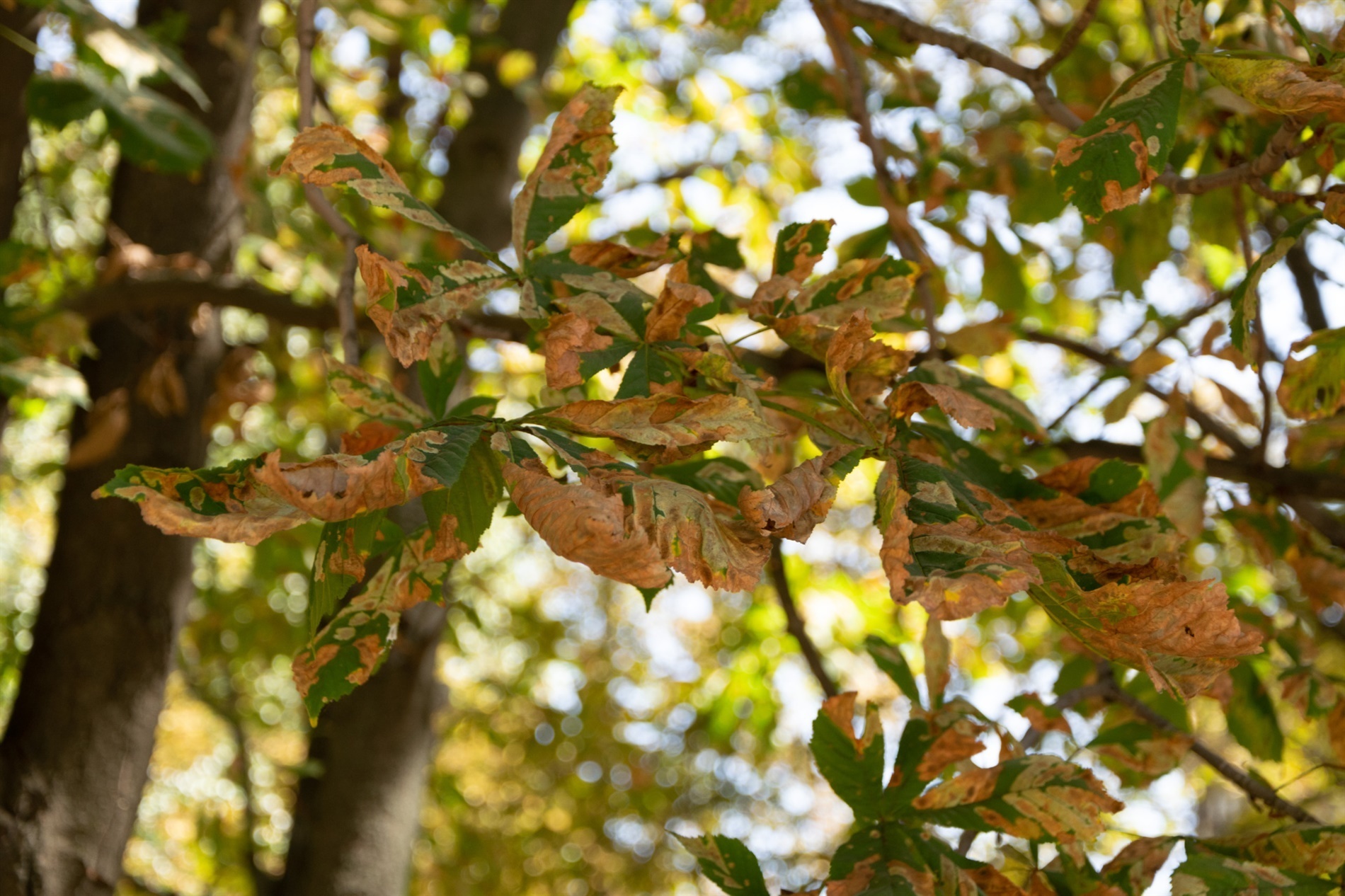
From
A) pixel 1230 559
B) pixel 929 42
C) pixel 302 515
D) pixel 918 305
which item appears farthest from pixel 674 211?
pixel 302 515

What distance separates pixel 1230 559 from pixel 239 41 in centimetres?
337

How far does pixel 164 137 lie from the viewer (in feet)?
5.73

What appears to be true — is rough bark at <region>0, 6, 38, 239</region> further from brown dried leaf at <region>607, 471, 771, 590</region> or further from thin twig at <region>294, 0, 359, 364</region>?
brown dried leaf at <region>607, 471, 771, 590</region>

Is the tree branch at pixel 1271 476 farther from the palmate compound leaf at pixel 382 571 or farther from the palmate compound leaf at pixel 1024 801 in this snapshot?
the palmate compound leaf at pixel 382 571

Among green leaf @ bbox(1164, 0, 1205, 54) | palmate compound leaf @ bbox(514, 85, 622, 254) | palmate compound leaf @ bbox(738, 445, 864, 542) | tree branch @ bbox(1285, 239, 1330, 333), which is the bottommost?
palmate compound leaf @ bbox(738, 445, 864, 542)

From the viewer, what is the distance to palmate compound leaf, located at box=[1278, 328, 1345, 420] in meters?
0.99

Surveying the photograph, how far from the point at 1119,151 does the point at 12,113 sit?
6.88 ft

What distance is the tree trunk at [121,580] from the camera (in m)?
1.67

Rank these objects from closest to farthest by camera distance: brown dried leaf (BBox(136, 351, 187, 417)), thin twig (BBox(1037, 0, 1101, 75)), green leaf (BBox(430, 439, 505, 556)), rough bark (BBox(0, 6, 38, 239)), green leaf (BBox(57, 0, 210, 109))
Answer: green leaf (BBox(430, 439, 505, 556))
thin twig (BBox(1037, 0, 1101, 75))
green leaf (BBox(57, 0, 210, 109))
brown dried leaf (BBox(136, 351, 187, 417))
rough bark (BBox(0, 6, 38, 239))

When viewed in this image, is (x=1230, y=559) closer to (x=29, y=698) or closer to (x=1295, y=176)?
(x=1295, y=176)

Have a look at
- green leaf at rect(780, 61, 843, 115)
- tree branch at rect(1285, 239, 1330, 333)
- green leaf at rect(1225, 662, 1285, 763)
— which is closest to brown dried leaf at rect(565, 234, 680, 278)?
green leaf at rect(780, 61, 843, 115)

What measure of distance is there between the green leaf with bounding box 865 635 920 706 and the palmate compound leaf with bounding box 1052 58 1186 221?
1.68ft

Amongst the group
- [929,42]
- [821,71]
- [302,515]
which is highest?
[821,71]

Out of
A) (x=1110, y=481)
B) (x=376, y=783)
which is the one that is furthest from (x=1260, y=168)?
(x=376, y=783)
